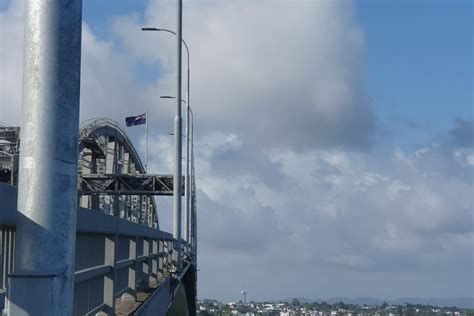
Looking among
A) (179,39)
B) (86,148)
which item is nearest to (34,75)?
(179,39)

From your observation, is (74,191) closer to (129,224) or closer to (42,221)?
(42,221)

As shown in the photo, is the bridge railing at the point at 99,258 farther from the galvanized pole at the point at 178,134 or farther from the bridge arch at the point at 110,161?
the bridge arch at the point at 110,161

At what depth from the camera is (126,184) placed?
5575 centimetres

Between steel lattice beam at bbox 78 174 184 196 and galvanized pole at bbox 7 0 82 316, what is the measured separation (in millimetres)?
44457

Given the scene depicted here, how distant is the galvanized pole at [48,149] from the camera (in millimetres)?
4039

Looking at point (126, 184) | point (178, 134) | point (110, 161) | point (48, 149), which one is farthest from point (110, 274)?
point (110, 161)

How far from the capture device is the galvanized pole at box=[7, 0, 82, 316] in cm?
404

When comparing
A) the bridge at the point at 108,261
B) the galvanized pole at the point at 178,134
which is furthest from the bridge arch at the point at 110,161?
the galvanized pole at the point at 178,134

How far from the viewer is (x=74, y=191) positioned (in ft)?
14.0

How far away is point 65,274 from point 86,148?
37440 mm

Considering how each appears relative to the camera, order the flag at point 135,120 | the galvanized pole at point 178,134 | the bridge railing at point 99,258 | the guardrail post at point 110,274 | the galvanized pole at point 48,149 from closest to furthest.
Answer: the galvanized pole at point 48,149
the bridge railing at point 99,258
the guardrail post at point 110,274
the galvanized pole at point 178,134
the flag at point 135,120

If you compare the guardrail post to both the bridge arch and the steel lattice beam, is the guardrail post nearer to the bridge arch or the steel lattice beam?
the bridge arch

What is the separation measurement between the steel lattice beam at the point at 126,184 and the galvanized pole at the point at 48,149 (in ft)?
146

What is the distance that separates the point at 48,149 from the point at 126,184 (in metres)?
52.2
